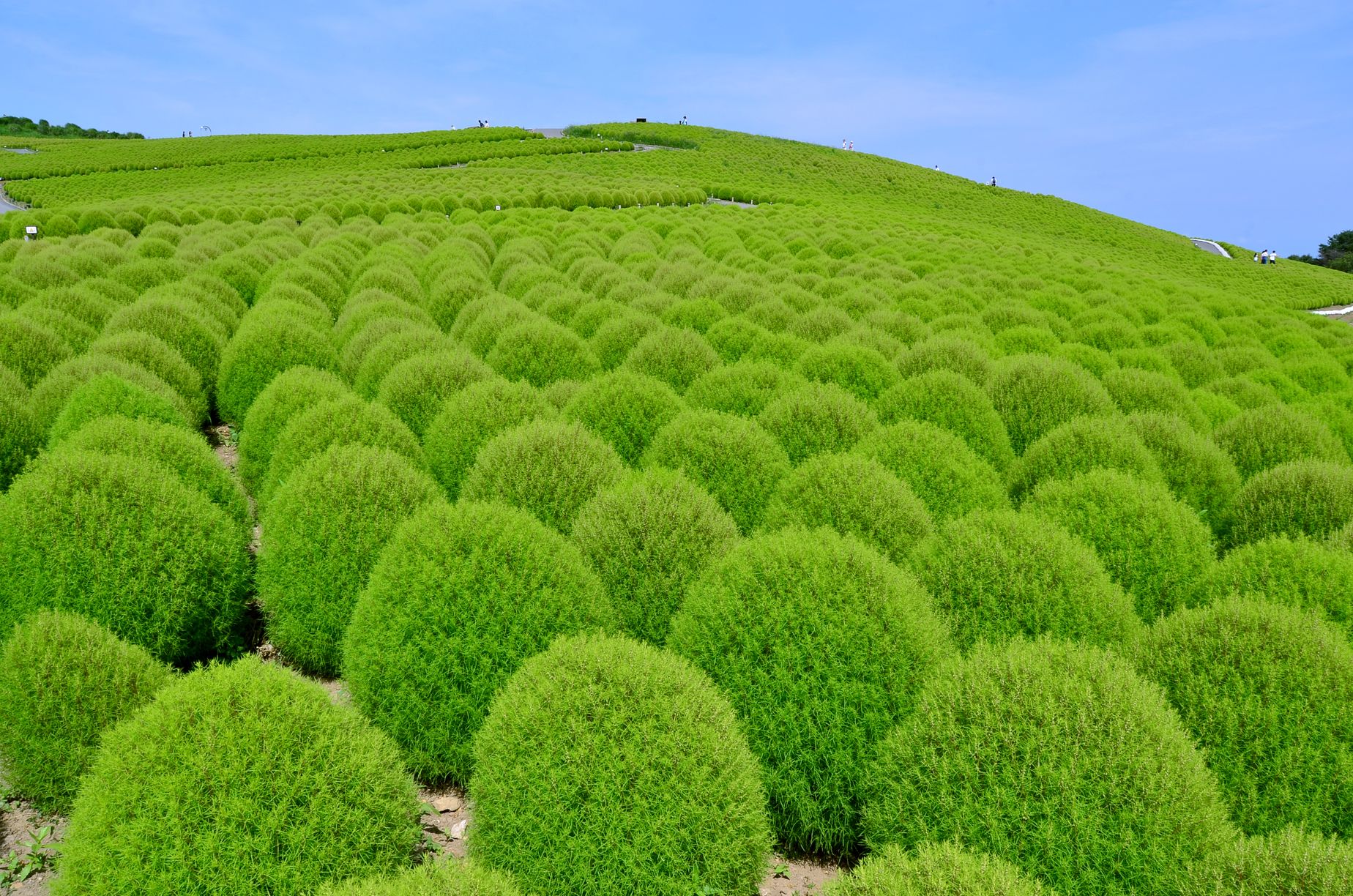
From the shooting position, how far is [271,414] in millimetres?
7719

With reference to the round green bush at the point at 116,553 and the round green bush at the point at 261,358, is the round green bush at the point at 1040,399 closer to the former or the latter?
the round green bush at the point at 116,553

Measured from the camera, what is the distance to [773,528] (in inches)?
216

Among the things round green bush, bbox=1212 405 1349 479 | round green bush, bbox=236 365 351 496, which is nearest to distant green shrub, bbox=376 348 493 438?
round green bush, bbox=236 365 351 496

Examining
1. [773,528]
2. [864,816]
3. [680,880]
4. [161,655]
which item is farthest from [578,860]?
[161,655]

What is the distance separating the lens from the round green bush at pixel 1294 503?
6.17 m

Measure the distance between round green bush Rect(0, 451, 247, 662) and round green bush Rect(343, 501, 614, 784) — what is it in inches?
70.6

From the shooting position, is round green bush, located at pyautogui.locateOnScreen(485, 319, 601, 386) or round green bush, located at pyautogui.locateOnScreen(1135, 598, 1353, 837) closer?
round green bush, located at pyautogui.locateOnScreen(1135, 598, 1353, 837)

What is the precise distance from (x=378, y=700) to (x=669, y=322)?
324 inches

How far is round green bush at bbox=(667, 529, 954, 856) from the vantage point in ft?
13.0

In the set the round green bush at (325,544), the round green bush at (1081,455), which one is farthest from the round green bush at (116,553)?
the round green bush at (1081,455)

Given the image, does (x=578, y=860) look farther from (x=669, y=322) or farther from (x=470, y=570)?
(x=669, y=322)

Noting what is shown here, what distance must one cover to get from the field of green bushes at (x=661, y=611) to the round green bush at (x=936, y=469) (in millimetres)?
43

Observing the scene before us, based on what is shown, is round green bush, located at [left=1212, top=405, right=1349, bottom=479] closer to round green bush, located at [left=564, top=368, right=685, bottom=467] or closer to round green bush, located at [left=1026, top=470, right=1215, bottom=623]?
round green bush, located at [left=1026, top=470, right=1215, bottom=623]

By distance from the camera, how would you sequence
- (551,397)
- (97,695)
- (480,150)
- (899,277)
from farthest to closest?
(480,150), (899,277), (551,397), (97,695)
